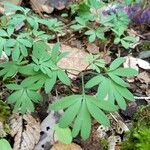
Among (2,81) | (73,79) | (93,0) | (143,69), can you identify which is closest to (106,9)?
(93,0)

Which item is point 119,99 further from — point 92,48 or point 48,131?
point 92,48

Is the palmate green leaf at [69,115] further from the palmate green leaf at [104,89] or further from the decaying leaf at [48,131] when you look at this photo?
the decaying leaf at [48,131]

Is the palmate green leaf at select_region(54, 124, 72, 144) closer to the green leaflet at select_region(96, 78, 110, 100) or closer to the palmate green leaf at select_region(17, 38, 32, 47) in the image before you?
the green leaflet at select_region(96, 78, 110, 100)

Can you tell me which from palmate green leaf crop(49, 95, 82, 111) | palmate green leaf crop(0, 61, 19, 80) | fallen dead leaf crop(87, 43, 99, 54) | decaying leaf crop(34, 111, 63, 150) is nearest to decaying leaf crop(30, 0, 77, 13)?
fallen dead leaf crop(87, 43, 99, 54)

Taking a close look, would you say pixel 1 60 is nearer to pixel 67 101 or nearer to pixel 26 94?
pixel 26 94

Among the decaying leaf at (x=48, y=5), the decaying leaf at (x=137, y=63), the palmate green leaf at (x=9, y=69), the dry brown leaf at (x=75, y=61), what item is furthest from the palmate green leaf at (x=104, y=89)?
the decaying leaf at (x=48, y=5)
